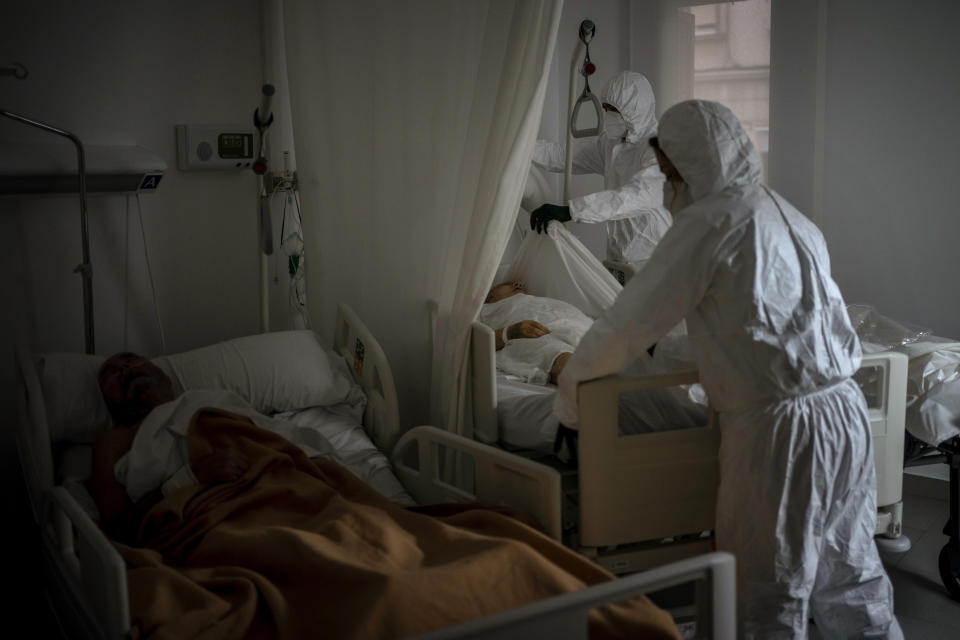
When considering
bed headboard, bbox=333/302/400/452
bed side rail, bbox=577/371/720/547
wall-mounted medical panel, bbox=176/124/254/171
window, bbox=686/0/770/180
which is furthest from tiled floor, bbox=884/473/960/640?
wall-mounted medical panel, bbox=176/124/254/171

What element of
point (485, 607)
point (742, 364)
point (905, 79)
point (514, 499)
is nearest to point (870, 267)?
point (905, 79)

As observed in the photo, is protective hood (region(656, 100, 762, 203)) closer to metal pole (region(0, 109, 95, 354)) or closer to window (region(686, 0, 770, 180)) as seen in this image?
metal pole (region(0, 109, 95, 354))

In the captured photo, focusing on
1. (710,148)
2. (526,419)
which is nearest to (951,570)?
(526,419)

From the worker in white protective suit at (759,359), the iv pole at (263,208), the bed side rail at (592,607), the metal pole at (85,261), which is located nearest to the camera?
the bed side rail at (592,607)

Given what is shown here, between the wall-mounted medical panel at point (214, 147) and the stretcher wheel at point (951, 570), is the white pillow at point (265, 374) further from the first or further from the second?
the stretcher wheel at point (951, 570)

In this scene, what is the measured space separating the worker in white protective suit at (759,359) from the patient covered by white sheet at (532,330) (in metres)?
0.82

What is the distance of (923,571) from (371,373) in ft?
6.68

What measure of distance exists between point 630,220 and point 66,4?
7.50ft

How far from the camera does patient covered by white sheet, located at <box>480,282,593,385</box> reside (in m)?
3.21

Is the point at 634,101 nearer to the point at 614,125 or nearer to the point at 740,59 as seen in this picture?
the point at 614,125

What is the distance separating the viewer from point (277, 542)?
6.60ft

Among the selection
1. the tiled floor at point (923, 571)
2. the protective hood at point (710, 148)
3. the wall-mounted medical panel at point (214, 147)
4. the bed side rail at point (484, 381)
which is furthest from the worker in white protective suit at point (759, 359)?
the wall-mounted medical panel at point (214, 147)

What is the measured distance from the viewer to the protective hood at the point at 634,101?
4043 millimetres

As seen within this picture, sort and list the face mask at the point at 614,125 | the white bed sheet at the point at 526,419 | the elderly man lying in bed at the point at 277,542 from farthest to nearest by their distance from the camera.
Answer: the face mask at the point at 614,125
the white bed sheet at the point at 526,419
the elderly man lying in bed at the point at 277,542
